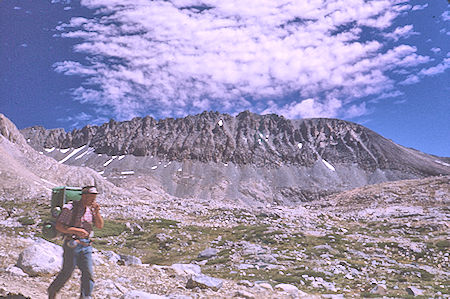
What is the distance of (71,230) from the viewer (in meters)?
7.00

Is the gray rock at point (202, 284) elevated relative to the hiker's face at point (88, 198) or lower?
lower

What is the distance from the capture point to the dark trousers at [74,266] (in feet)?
23.5

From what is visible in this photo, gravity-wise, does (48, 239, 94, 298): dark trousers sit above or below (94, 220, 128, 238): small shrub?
above

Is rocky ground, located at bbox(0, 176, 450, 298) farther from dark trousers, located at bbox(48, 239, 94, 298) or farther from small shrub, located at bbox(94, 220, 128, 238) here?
dark trousers, located at bbox(48, 239, 94, 298)

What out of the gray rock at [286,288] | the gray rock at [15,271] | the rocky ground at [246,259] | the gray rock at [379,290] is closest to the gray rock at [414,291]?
the rocky ground at [246,259]

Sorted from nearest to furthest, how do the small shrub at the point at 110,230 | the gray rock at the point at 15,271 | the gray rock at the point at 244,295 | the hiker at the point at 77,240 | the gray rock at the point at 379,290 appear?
1. the hiker at the point at 77,240
2. the gray rock at the point at 15,271
3. the gray rock at the point at 244,295
4. the gray rock at the point at 379,290
5. the small shrub at the point at 110,230

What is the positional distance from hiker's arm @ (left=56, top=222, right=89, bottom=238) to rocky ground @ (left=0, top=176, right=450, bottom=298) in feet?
8.11

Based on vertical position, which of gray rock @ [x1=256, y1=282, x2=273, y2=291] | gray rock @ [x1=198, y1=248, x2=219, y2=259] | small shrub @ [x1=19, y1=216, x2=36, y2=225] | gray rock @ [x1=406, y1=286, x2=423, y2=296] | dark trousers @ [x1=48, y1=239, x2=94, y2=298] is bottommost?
gray rock @ [x1=198, y1=248, x2=219, y2=259]

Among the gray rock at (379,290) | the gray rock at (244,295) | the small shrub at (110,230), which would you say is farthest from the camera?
the small shrub at (110,230)

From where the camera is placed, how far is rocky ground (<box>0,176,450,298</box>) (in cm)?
1047

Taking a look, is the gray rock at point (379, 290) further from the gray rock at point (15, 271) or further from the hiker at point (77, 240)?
the gray rock at point (15, 271)

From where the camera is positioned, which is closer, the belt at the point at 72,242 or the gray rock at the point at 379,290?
the belt at the point at 72,242

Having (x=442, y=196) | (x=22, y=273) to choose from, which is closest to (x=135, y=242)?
(x=22, y=273)

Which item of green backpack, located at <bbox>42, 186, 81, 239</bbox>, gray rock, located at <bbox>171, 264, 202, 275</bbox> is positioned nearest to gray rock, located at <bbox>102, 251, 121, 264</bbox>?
gray rock, located at <bbox>171, 264, 202, 275</bbox>
